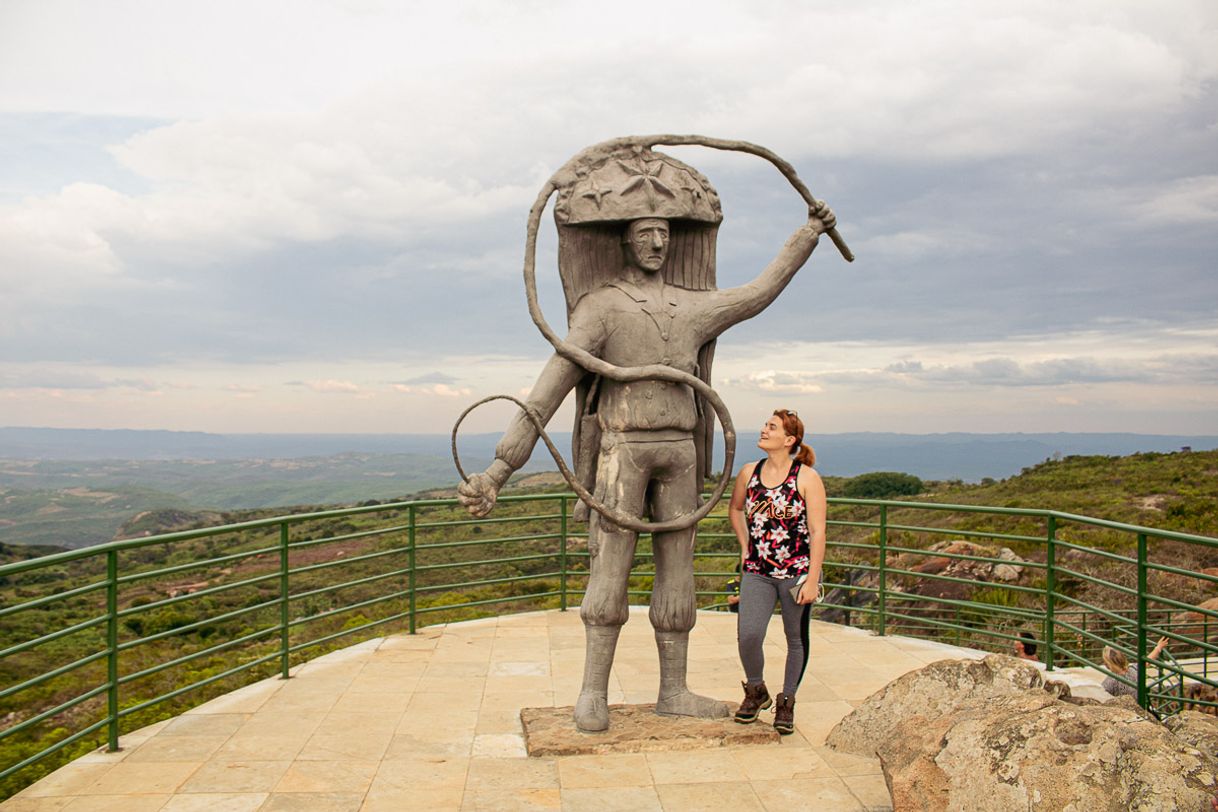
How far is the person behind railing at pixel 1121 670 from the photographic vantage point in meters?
5.20

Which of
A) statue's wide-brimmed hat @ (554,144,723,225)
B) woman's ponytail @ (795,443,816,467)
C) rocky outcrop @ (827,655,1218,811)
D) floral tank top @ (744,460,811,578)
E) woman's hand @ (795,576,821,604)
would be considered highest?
statue's wide-brimmed hat @ (554,144,723,225)

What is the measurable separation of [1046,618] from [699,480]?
8.82 feet

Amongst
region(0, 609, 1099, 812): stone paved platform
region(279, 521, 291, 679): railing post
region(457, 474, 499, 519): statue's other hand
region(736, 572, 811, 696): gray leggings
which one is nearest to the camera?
region(0, 609, 1099, 812): stone paved platform

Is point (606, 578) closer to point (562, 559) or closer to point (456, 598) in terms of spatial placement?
point (562, 559)

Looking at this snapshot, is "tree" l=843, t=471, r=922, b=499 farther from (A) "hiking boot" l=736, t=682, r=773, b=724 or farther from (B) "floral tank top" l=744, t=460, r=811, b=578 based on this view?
(B) "floral tank top" l=744, t=460, r=811, b=578

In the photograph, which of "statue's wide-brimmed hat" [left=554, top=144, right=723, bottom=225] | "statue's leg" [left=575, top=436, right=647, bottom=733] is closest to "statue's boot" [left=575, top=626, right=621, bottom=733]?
"statue's leg" [left=575, top=436, right=647, bottom=733]

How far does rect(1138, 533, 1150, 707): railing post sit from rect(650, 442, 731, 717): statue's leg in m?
2.08

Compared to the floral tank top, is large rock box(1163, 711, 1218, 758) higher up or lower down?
lower down

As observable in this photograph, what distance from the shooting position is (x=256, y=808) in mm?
3719

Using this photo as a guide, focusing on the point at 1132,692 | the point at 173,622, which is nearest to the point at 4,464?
the point at 173,622

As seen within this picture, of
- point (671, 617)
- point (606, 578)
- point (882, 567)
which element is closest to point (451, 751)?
point (606, 578)

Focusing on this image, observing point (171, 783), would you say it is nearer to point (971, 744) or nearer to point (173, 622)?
point (971, 744)

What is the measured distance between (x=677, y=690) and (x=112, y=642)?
2.63m

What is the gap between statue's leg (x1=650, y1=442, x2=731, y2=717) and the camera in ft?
14.7
